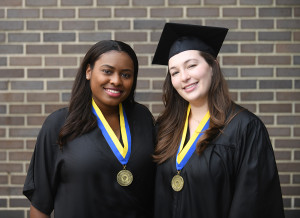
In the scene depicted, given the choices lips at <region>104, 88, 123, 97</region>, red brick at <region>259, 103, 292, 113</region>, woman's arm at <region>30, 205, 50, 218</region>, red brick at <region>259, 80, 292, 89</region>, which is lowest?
woman's arm at <region>30, 205, 50, 218</region>

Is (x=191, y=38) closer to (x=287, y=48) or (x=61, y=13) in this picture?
(x=287, y=48)

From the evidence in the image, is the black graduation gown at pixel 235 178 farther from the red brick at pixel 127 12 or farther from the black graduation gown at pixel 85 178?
the red brick at pixel 127 12

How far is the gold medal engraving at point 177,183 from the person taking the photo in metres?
2.71

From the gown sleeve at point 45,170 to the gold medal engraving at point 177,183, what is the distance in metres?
0.83

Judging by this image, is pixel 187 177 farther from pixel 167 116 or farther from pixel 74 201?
pixel 74 201

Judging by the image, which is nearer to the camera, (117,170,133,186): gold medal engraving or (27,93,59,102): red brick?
(117,170,133,186): gold medal engraving

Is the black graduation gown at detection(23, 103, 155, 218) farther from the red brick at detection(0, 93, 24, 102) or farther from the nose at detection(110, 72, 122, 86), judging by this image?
the red brick at detection(0, 93, 24, 102)

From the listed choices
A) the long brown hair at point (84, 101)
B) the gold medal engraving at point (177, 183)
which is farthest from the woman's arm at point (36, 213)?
the gold medal engraving at point (177, 183)

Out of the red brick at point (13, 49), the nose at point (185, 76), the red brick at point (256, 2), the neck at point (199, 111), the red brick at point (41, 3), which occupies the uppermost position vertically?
the red brick at point (256, 2)

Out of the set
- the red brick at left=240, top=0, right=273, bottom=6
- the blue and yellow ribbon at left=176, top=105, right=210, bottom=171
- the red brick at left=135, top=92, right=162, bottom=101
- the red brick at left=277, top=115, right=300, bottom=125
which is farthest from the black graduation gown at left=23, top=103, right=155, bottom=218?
the red brick at left=240, top=0, right=273, bottom=6

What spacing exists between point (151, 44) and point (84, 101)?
4.45ft

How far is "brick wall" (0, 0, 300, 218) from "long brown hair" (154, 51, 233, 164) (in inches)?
39.9

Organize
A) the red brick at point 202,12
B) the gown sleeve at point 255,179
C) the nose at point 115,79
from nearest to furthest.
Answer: the gown sleeve at point 255,179
the nose at point 115,79
the red brick at point 202,12

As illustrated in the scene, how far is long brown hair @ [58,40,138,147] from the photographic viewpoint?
2.87 m
